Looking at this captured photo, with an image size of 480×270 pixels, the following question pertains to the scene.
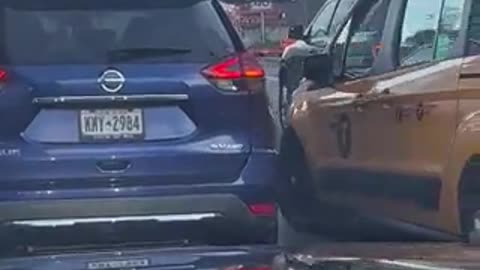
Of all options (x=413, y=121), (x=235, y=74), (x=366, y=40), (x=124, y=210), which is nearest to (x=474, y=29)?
(x=413, y=121)

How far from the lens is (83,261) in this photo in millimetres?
4250

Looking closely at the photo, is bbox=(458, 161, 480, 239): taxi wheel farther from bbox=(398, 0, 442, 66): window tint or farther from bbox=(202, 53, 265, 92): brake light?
bbox=(202, 53, 265, 92): brake light

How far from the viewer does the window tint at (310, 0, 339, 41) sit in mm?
13594

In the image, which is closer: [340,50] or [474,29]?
[474,29]

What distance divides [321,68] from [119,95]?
2.25 meters

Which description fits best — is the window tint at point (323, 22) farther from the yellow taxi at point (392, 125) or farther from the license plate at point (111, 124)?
the license plate at point (111, 124)

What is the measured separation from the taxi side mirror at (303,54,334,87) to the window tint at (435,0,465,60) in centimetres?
150

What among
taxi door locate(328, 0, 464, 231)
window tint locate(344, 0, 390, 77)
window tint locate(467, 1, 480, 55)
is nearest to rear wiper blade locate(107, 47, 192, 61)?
taxi door locate(328, 0, 464, 231)

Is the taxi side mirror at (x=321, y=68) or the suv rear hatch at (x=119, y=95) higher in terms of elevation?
the suv rear hatch at (x=119, y=95)

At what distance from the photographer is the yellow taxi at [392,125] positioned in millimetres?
6566

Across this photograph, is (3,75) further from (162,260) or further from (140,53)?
(162,260)

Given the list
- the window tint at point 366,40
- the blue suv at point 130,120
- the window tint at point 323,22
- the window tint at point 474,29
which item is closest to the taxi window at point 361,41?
the window tint at point 366,40

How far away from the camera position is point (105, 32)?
21.9ft

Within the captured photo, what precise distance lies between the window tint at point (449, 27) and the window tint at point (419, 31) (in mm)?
72
